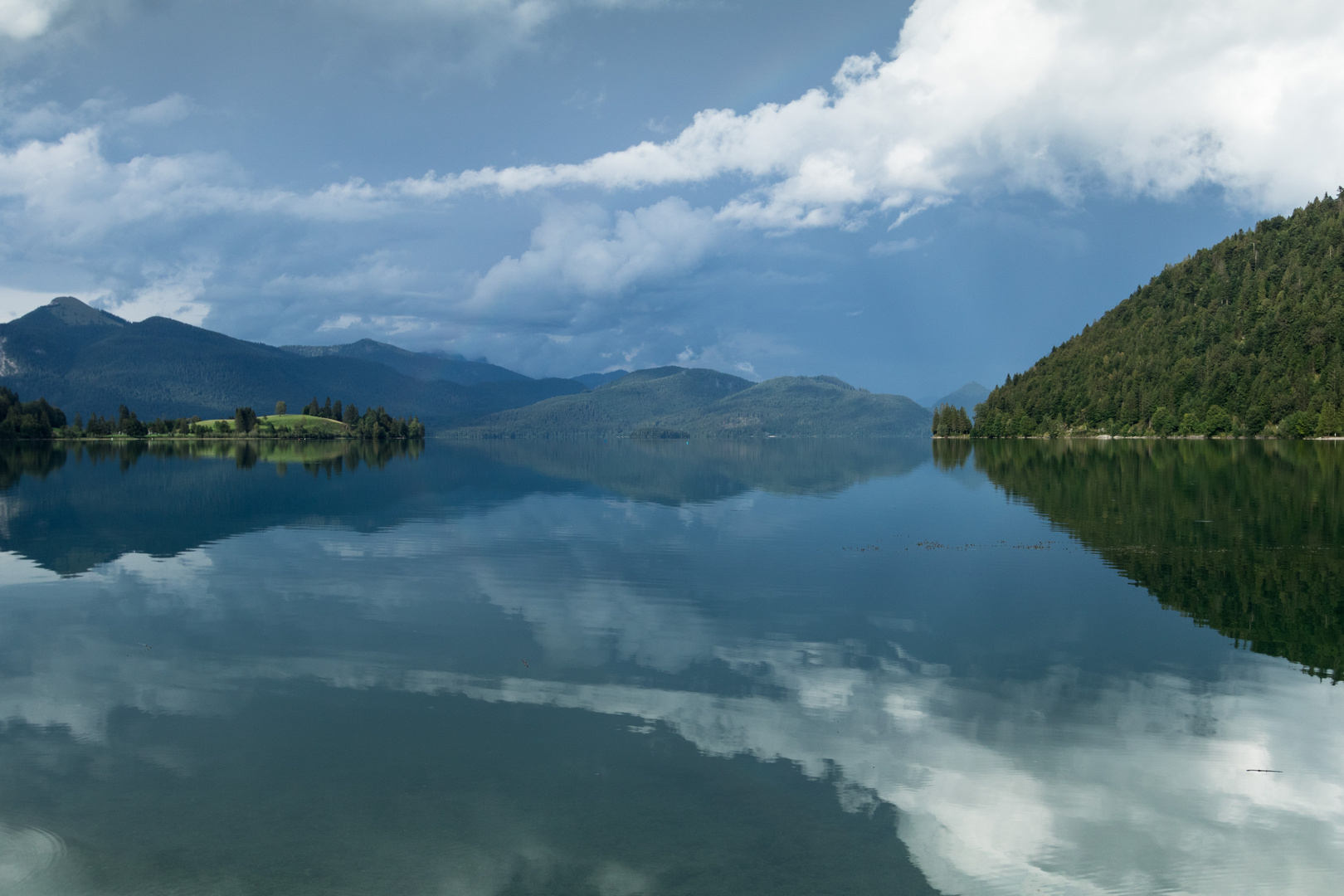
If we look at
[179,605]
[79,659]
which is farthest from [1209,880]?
[179,605]

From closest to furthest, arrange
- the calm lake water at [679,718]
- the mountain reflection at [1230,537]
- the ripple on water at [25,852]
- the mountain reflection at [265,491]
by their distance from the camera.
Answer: the ripple on water at [25,852]
the calm lake water at [679,718]
the mountain reflection at [1230,537]
the mountain reflection at [265,491]

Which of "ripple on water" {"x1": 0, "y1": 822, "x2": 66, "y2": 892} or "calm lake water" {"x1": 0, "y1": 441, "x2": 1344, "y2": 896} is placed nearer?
"ripple on water" {"x1": 0, "y1": 822, "x2": 66, "y2": 892}

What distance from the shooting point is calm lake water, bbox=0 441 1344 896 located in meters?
14.2

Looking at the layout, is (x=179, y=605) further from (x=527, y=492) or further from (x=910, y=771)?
(x=527, y=492)

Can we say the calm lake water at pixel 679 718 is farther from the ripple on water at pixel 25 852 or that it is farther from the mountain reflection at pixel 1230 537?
the mountain reflection at pixel 1230 537

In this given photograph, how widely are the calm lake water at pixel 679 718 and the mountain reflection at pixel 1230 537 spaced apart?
36cm

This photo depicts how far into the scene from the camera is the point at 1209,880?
13.6 meters

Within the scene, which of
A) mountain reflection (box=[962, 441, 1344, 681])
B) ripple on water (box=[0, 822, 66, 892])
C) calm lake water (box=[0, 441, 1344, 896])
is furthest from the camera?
mountain reflection (box=[962, 441, 1344, 681])

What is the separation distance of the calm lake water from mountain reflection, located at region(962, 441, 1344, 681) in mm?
360

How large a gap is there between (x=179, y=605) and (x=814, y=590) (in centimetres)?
2646

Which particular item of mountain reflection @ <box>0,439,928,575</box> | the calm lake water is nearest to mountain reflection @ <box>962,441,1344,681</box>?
the calm lake water

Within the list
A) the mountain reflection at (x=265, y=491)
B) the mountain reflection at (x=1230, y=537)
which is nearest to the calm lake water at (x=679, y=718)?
the mountain reflection at (x=1230, y=537)

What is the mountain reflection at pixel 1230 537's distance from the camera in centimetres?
2992

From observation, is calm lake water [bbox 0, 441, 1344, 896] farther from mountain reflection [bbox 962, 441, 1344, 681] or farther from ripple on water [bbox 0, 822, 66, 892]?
mountain reflection [bbox 962, 441, 1344, 681]
